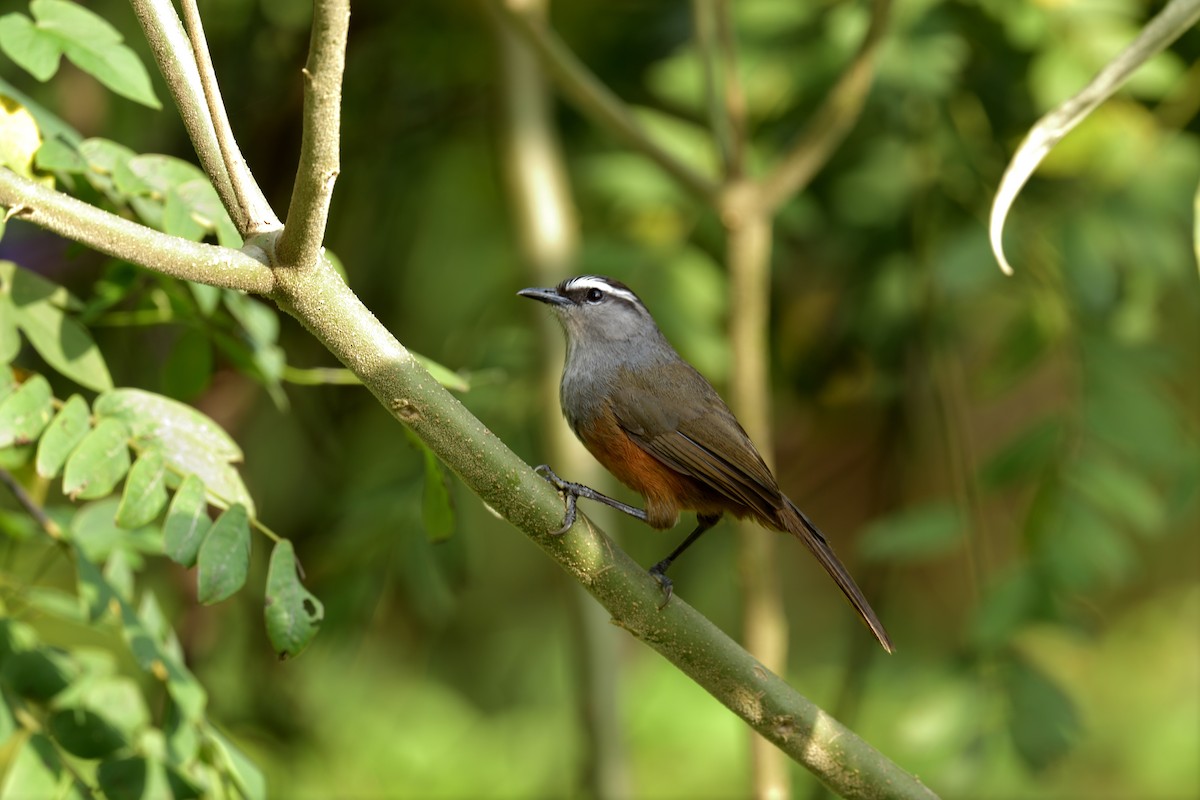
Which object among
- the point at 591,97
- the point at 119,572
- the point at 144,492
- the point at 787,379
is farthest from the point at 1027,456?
the point at 144,492

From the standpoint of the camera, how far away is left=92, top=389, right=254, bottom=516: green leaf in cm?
228

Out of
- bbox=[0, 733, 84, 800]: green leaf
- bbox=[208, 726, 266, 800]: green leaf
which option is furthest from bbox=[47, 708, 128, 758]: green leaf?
bbox=[208, 726, 266, 800]: green leaf

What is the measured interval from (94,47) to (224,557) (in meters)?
1.01

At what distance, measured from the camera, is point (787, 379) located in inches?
195

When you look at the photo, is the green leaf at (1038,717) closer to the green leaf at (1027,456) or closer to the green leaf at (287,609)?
the green leaf at (1027,456)

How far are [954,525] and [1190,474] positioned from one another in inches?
27.8

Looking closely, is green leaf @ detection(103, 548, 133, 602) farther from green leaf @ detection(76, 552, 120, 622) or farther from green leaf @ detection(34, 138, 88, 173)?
green leaf @ detection(34, 138, 88, 173)

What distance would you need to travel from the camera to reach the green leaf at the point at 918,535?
4039 millimetres

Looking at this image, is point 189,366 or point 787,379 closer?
point 189,366

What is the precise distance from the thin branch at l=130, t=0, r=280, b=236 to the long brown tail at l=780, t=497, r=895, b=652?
1562 millimetres

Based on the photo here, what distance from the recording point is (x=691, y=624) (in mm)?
2172

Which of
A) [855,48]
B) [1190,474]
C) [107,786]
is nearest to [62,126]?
[107,786]

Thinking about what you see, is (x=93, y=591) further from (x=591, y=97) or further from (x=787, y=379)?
(x=787, y=379)

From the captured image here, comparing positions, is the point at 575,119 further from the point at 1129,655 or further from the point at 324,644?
the point at 1129,655
